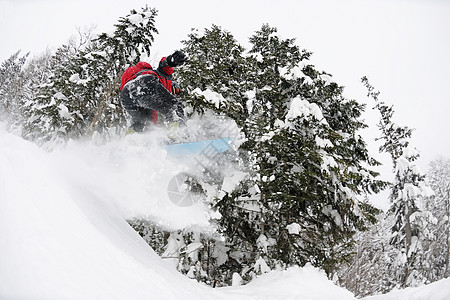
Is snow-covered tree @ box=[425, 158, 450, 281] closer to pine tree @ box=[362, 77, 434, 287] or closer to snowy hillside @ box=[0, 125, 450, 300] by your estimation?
pine tree @ box=[362, 77, 434, 287]

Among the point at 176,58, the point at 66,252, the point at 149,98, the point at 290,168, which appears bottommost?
the point at 66,252

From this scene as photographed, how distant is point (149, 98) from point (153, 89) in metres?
0.18

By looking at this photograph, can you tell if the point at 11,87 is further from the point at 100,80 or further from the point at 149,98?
the point at 149,98

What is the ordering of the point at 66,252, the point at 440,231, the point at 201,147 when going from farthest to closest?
1. the point at 440,231
2. the point at 201,147
3. the point at 66,252

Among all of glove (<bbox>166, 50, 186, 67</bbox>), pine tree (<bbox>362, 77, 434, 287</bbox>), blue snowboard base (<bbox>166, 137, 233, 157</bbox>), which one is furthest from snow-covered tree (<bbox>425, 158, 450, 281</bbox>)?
glove (<bbox>166, 50, 186, 67</bbox>)

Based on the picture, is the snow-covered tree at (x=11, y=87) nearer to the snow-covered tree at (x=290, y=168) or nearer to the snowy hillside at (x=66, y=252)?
the snow-covered tree at (x=290, y=168)

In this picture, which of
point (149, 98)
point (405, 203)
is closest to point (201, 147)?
point (149, 98)

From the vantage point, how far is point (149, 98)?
432cm

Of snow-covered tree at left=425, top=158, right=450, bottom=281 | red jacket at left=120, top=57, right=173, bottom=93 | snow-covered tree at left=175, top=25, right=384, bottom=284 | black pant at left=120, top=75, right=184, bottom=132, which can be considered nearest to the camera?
black pant at left=120, top=75, right=184, bottom=132

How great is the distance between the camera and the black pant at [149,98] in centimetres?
425

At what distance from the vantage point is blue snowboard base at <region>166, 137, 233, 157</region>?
5.02m

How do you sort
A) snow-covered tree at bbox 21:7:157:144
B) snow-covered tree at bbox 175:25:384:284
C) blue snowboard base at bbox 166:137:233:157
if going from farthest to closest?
snow-covered tree at bbox 21:7:157:144
snow-covered tree at bbox 175:25:384:284
blue snowboard base at bbox 166:137:233:157

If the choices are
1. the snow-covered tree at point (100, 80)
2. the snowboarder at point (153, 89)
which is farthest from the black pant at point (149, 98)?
the snow-covered tree at point (100, 80)

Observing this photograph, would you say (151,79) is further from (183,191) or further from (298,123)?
(298,123)
